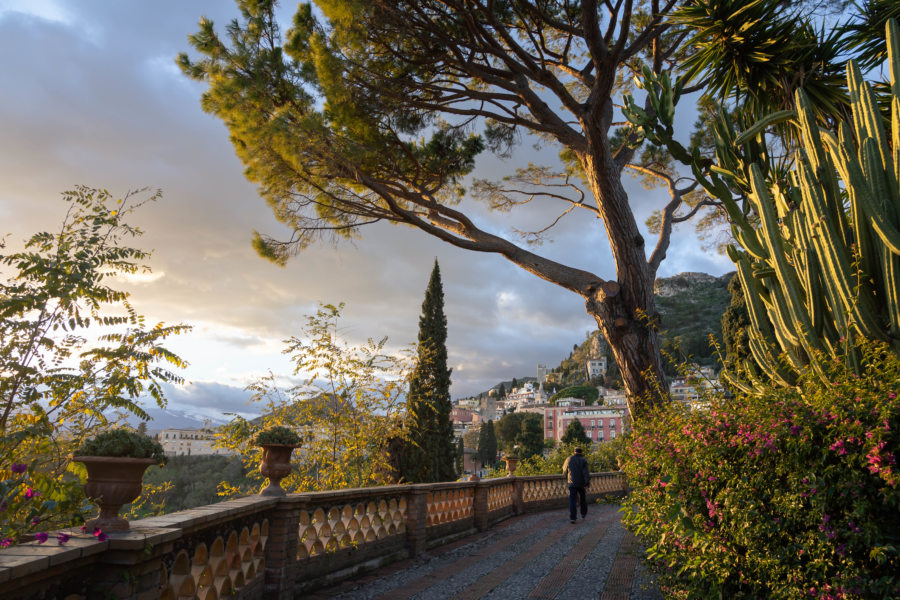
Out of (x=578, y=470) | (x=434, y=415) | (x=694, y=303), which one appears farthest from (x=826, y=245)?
(x=694, y=303)

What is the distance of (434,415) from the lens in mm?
15688

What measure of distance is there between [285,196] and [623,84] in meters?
6.68

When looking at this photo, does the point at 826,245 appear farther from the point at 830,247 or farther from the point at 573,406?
the point at 573,406

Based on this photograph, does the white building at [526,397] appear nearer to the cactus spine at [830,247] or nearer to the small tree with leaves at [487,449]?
the small tree with leaves at [487,449]

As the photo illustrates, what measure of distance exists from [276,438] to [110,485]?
2.04 meters

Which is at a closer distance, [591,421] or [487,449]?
[487,449]

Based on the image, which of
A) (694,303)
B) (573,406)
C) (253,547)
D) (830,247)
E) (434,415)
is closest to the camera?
(830,247)

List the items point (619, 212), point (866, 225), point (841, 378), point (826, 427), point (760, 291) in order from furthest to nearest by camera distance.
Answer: point (619, 212) < point (760, 291) < point (866, 225) < point (841, 378) < point (826, 427)

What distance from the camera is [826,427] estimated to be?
2658mm

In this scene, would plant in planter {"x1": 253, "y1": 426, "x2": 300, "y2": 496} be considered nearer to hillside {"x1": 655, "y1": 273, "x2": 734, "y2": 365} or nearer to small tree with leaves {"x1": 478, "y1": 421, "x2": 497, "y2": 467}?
small tree with leaves {"x1": 478, "y1": 421, "x2": 497, "y2": 467}

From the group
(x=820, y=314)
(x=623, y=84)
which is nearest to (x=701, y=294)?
(x=623, y=84)

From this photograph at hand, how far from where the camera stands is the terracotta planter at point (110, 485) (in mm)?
2320

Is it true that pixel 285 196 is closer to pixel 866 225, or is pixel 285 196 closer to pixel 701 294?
pixel 866 225

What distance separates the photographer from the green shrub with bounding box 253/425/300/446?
4.35 m
